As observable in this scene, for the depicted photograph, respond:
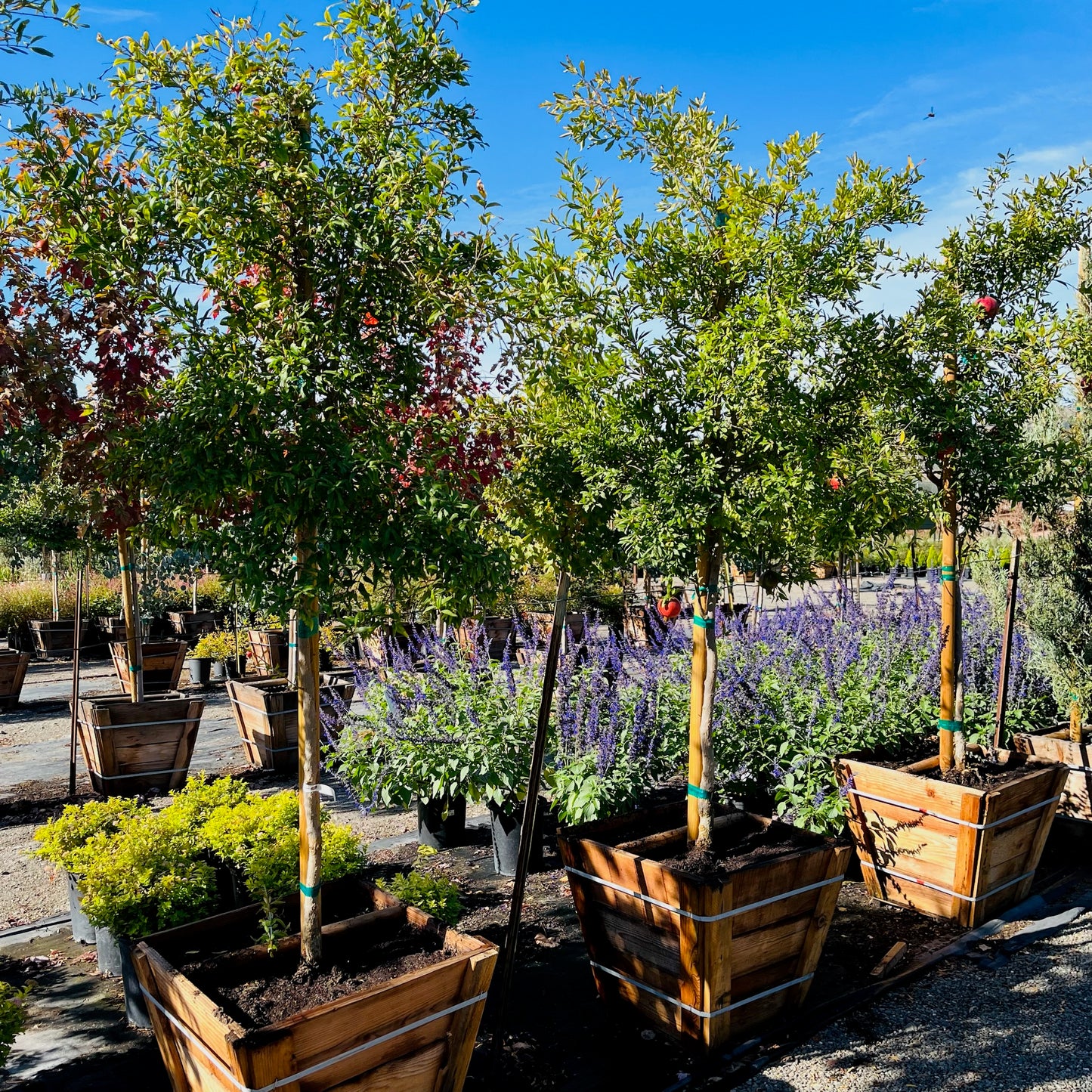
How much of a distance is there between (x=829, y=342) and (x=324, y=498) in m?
1.88

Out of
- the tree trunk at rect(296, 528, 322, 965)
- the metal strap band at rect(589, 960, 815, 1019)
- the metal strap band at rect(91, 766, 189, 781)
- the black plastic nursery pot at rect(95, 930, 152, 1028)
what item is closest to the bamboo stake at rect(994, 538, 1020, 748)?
the metal strap band at rect(589, 960, 815, 1019)

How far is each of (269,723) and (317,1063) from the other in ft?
14.9

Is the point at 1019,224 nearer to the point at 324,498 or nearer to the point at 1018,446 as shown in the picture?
the point at 1018,446

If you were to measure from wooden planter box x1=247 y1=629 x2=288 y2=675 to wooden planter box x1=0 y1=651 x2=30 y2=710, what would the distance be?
7.59ft

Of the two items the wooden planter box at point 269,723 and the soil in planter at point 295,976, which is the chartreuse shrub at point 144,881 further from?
the wooden planter box at point 269,723

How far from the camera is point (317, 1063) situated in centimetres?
219

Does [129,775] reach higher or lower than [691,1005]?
higher

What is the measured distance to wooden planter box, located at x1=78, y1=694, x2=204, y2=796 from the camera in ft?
18.7

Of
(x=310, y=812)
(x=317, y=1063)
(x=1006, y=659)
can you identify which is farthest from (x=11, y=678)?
(x=1006, y=659)

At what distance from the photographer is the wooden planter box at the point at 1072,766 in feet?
15.5

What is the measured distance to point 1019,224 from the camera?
394 centimetres

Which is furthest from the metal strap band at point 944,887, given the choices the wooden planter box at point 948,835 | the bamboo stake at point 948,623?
the bamboo stake at point 948,623

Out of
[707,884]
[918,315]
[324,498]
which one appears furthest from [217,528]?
[918,315]

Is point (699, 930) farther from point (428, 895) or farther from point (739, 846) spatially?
point (428, 895)
